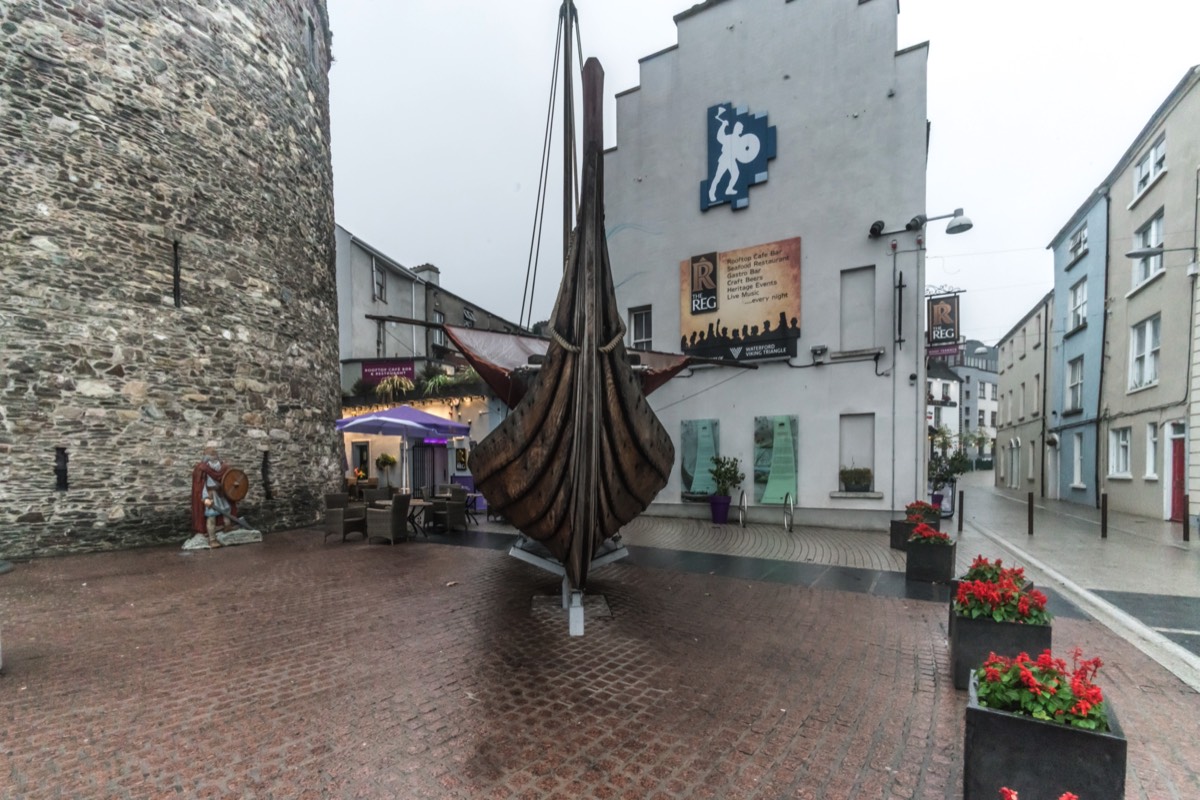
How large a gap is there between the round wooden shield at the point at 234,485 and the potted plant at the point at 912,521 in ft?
38.6

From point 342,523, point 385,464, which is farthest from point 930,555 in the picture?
point 385,464

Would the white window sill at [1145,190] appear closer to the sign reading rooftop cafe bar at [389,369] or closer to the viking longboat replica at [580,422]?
the viking longboat replica at [580,422]

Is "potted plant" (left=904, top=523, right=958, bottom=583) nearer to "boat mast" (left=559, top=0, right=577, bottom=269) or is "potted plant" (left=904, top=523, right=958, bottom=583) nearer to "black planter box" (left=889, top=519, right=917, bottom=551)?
"black planter box" (left=889, top=519, right=917, bottom=551)

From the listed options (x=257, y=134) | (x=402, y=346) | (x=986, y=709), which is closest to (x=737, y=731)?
(x=986, y=709)

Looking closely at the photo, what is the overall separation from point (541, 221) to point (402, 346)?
1694cm

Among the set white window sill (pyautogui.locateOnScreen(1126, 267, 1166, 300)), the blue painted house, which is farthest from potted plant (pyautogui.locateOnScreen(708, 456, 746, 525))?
the blue painted house

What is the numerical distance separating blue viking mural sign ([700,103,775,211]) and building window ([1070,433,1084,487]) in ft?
49.7

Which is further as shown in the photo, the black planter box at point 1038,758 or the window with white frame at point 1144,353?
the window with white frame at point 1144,353

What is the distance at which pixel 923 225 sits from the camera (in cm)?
1078

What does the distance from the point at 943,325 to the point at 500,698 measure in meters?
13.3

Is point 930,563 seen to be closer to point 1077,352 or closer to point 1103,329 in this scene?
point 1103,329

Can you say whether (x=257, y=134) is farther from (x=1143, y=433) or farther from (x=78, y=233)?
(x=1143, y=433)

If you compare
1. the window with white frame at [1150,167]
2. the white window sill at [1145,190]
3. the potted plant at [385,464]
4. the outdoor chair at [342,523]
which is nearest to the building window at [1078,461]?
the white window sill at [1145,190]

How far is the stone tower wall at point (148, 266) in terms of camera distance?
880 cm
